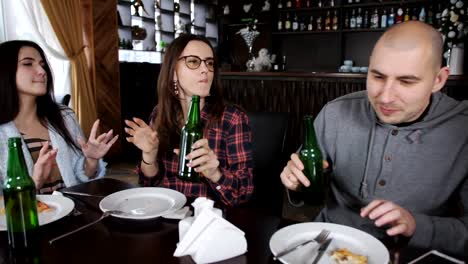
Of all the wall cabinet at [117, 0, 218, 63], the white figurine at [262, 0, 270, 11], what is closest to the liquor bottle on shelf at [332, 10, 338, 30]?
the white figurine at [262, 0, 270, 11]

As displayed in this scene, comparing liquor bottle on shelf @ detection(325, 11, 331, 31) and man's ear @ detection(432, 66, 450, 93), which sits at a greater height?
liquor bottle on shelf @ detection(325, 11, 331, 31)

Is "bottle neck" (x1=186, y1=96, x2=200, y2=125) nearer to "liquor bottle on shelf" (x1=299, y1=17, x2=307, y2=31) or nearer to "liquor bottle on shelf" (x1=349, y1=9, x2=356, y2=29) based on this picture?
"liquor bottle on shelf" (x1=349, y1=9, x2=356, y2=29)

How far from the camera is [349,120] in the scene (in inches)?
55.1

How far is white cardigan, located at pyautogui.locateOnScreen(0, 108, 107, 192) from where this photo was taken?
5.91 ft

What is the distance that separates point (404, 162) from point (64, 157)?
5.15 ft

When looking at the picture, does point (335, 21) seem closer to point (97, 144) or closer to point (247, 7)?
point (247, 7)

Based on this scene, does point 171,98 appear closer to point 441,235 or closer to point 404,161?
point 404,161

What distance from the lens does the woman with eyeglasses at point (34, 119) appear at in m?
1.83

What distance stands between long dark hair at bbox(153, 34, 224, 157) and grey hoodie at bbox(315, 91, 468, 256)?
584mm

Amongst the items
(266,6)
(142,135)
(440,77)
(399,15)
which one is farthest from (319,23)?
(142,135)

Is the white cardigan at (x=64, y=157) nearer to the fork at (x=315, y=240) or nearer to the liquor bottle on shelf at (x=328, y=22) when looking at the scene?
the fork at (x=315, y=240)

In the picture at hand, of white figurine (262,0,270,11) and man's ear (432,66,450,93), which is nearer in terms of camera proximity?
man's ear (432,66,450,93)

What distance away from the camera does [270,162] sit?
1.66 meters

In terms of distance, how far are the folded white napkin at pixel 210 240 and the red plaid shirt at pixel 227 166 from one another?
1.64 feet
